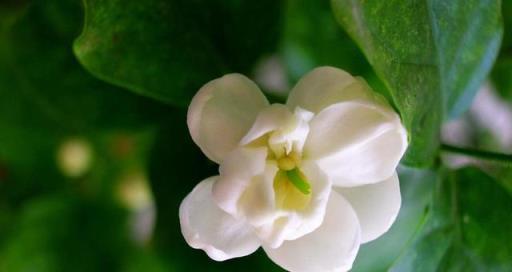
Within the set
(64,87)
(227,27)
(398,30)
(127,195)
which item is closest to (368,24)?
(398,30)

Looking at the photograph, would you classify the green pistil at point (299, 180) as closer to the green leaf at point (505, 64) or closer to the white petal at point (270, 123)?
the white petal at point (270, 123)

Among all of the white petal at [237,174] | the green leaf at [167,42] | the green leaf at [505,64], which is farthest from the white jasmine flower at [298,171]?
the green leaf at [505,64]

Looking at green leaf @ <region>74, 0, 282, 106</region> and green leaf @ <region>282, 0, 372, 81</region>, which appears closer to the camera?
green leaf @ <region>74, 0, 282, 106</region>

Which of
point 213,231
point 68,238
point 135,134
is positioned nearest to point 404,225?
point 213,231

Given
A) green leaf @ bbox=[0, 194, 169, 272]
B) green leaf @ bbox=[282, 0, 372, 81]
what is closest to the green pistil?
green leaf @ bbox=[282, 0, 372, 81]

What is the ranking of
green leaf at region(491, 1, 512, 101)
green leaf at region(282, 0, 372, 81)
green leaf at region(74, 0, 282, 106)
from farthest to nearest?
green leaf at region(491, 1, 512, 101)
green leaf at region(282, 0, 372, 81)
green leaf at region(74, 0, 282, 106)

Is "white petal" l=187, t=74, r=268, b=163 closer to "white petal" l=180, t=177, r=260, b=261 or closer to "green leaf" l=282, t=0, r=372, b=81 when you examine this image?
"white petal" l=180, t=177, r=260, b=261

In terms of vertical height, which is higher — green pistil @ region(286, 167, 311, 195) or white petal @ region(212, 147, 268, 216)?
white petal @ region(212, 147, 268, 216)
